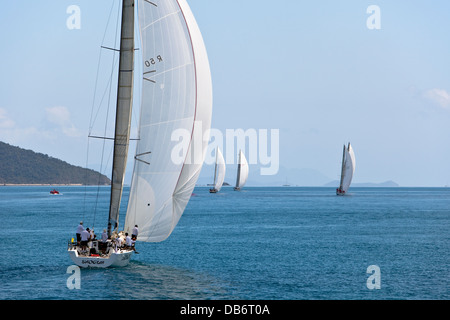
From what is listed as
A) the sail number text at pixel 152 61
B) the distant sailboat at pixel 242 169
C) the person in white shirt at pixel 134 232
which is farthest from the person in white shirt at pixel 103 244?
the distant sailboat at pixel 242 169

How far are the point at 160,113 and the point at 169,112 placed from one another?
0.51 meters

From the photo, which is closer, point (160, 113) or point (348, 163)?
point (160, 113)

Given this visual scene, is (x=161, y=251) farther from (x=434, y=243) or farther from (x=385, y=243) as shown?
(x=434, y=243)

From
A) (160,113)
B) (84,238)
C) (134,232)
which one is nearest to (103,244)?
(84,238)

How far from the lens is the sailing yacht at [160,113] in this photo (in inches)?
1160

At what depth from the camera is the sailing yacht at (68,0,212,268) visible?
2947 centimetres

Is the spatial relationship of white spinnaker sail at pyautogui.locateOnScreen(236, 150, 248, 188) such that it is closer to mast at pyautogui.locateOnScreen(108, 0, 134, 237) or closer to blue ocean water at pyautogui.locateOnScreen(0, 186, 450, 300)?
blue ocean water at pyautogui.locateOnScreen(0, 186, 450, 300)

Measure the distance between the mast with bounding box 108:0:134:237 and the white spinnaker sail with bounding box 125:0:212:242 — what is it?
2.21 ft

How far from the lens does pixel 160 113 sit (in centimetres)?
3017

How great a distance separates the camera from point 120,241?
98.8ft

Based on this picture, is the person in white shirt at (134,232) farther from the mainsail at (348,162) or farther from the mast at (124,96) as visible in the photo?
the mainsail at (348,162)

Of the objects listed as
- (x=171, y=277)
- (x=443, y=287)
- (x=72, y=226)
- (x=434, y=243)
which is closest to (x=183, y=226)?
(x=72, y=226)

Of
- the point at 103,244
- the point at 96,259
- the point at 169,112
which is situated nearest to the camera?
the point at 96,259

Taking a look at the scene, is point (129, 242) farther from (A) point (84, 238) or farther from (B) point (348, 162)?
(B) point (348, 162)
